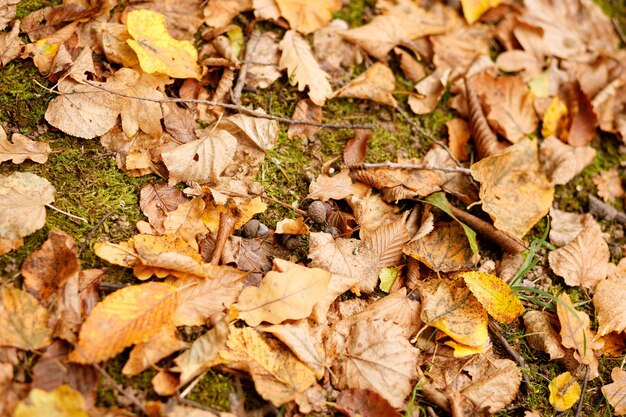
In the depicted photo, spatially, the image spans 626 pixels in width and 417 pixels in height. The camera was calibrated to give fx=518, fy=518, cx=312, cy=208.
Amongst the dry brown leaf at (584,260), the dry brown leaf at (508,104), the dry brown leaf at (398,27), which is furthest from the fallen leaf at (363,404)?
the dry brown leaf at (398,27)

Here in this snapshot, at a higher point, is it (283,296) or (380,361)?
(283,296)

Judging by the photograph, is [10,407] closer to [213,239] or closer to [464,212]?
[213,239]

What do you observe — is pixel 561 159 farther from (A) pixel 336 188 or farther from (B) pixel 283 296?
(B) pixel 283 296

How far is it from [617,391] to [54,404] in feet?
8.13

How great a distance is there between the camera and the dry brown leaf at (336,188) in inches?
106

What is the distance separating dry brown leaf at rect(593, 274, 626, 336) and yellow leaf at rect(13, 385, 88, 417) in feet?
7.96

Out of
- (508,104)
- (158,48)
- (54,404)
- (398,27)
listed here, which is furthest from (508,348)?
(158,48)

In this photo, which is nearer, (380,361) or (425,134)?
(380,361)

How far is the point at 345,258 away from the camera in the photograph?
8.18ft

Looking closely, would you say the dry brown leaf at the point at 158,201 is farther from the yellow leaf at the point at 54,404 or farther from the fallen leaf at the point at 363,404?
the fallen leaf at the point at 363,404

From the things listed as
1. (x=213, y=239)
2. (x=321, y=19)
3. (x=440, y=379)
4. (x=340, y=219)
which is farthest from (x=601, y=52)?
(x=213, y=239)

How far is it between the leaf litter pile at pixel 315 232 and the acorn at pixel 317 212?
0.01 m

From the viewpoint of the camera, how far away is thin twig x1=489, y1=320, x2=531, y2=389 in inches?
95.8

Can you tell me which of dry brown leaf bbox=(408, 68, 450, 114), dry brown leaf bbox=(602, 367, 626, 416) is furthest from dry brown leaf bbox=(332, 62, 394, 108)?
dry brown leaf bbox=(602, 367, 626, 416)
